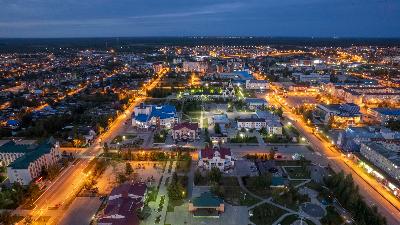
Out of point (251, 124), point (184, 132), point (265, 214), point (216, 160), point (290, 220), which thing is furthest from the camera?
point (251, 124)

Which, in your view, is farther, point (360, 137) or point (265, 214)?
point (360, 137)

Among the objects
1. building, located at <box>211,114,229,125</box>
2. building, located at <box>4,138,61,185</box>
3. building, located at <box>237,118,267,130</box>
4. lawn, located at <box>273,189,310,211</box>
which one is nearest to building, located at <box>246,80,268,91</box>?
building, located at <box>211,114,229,125</box>

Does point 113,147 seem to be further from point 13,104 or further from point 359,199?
point 13,104

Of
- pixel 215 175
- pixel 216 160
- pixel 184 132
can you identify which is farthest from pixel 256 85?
pixel 215 175

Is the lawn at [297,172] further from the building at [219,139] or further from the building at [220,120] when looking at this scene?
the building at [220,120]

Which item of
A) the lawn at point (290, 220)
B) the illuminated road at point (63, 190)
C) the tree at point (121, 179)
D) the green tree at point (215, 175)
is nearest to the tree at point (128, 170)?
the tree at point (121, 179)

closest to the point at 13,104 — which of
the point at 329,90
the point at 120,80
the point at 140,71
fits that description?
the point at 120,80

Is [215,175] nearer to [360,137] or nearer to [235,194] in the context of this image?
[235,194]

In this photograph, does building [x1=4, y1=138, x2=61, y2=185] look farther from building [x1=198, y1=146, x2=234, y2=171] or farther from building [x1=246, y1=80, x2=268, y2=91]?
building [x1=246, y1=80, x2=268, y2=91]
